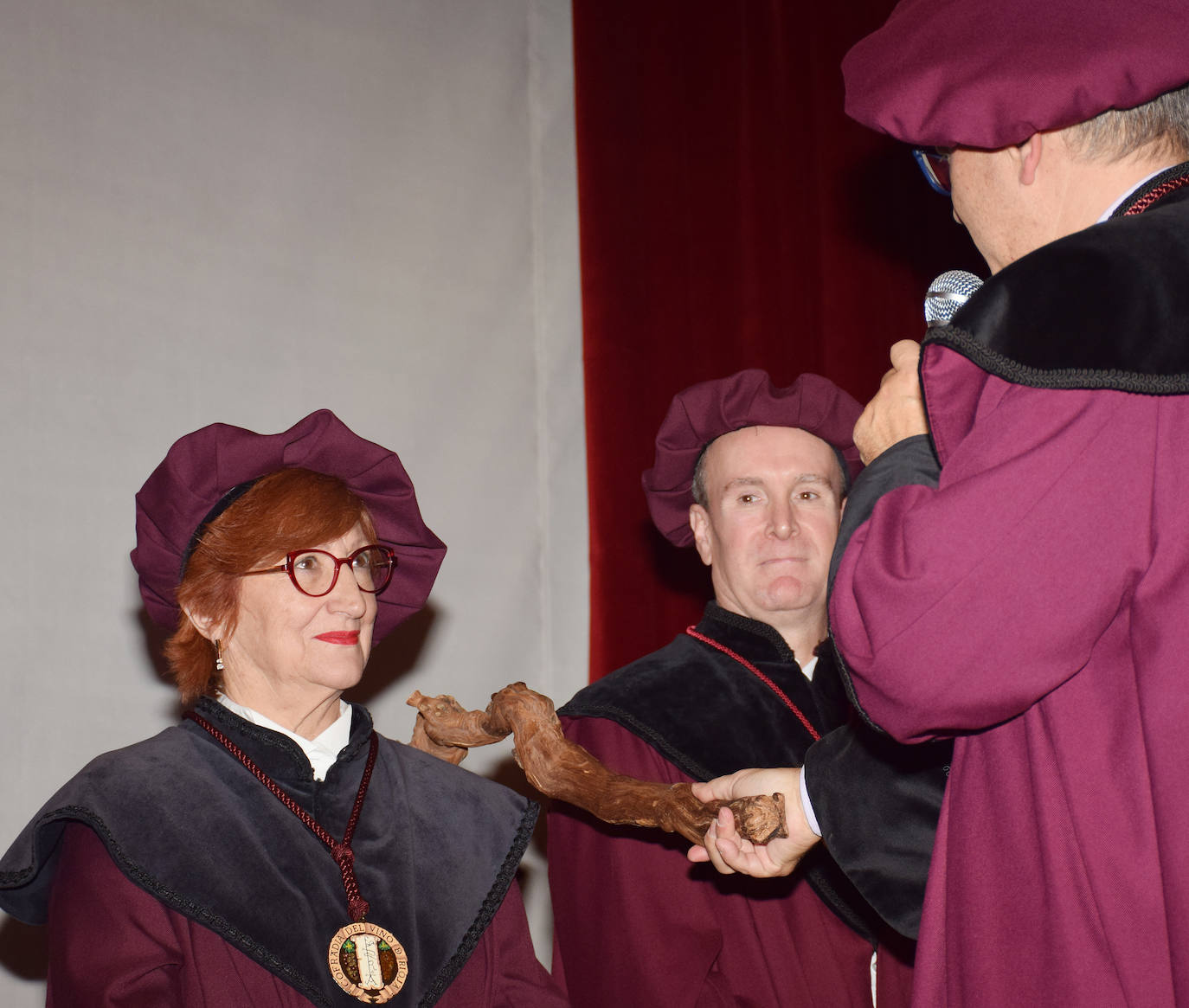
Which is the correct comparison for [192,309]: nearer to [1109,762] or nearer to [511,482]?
[511,482]

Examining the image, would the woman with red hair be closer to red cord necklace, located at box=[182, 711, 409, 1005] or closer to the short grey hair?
red cord necklace, located at box=[182, 711, 409, 1005]

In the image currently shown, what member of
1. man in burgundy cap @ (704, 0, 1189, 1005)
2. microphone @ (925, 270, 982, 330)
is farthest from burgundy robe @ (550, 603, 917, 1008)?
microphone @ (925, 270, 982, 330)

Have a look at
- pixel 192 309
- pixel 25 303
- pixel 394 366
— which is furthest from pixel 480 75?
pixel 25 303

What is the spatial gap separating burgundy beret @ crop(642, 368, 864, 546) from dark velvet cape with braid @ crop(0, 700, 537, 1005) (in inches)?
41.2

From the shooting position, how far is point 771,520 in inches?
116

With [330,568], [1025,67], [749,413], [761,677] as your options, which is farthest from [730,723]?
[1025,67]

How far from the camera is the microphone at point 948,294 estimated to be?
5.05 ft

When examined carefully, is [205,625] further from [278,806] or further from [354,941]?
[354,941]

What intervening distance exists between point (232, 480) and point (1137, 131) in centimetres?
168

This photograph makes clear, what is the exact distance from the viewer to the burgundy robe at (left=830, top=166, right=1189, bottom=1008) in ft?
4.10

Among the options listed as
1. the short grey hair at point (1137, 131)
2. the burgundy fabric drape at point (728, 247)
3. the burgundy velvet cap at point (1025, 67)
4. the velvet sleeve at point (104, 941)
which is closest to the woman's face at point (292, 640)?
the velvet sleeve at point (104, 941)

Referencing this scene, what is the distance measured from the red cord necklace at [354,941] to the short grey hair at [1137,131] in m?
1.65

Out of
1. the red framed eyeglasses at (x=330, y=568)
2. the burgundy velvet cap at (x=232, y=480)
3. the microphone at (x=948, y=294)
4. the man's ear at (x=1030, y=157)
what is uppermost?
the man's ear at (x=1030, y=157)

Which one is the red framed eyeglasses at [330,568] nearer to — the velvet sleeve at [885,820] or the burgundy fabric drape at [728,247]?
the velvet sleeve at [885,820]
